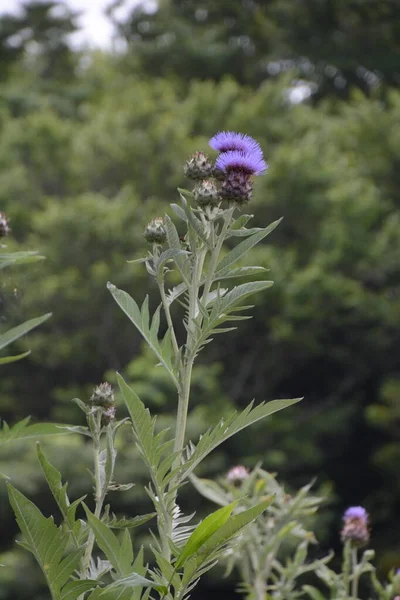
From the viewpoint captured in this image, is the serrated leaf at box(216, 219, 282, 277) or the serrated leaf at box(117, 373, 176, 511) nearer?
the serrated leaf at box(117, 373, 176, 511)

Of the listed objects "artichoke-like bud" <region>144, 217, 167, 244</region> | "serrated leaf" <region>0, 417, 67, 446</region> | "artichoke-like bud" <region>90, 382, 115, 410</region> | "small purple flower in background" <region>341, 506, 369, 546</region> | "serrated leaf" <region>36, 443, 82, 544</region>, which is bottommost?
"small purple flower in background" <region>341, 506, 369, 546</region>

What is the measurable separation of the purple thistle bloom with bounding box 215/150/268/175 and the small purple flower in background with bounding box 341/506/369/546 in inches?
47.7

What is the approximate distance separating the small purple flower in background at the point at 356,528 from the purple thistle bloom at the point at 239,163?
1.21 meters

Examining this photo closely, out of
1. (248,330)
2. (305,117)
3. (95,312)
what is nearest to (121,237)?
(95,312)

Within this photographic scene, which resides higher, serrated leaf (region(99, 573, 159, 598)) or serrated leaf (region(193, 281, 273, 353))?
serrated leaf (region(193, 281, 273, 353))

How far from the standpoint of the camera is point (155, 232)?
1.51 metres

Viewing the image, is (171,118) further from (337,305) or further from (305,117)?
(337,305)

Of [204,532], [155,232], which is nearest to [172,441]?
[204,532]

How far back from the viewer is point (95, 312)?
13.4 m

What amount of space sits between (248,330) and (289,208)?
1.95 metres

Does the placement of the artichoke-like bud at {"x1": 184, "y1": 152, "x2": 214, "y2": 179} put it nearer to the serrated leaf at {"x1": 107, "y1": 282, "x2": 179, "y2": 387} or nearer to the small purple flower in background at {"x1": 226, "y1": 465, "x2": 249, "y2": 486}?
the serrated leaf at {"x1": 107, "y1": 282, "x2": 179, "y2": 387}

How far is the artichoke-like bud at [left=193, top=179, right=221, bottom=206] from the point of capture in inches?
58.3

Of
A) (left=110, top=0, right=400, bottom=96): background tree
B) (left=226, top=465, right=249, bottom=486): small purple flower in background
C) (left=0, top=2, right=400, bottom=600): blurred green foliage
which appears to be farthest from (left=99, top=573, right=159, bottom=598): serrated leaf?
(left=110, top=0, right=400, bottom=96): background tree

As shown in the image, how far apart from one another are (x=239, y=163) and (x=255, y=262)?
35.8ft
